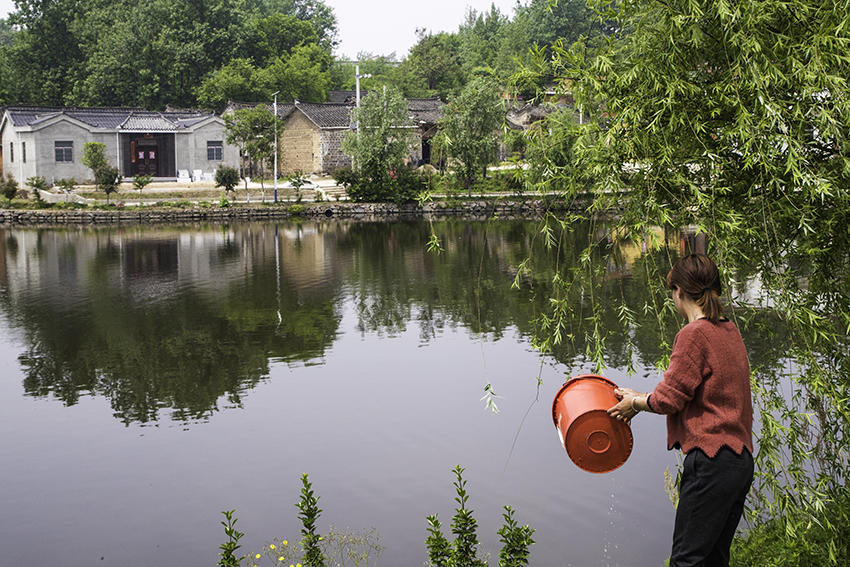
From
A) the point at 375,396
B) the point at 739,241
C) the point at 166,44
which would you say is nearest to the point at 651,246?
the point at 739,241

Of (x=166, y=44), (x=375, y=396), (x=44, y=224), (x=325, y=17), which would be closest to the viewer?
(x=375, y=396)

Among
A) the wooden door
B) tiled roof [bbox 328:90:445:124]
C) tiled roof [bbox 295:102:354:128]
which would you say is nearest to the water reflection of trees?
the wooden door

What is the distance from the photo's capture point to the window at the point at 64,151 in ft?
181

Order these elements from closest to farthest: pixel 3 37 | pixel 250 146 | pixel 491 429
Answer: pixel 491 429, pixel 250 146, pixel 3 37

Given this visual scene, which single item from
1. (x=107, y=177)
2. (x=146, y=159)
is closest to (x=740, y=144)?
(x=107, y=177)

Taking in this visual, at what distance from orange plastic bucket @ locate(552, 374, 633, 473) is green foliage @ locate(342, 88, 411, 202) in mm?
47703

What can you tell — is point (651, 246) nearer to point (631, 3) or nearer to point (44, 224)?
point (631, 3)

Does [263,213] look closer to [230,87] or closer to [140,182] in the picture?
[140,182]

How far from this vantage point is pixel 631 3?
18.5ft

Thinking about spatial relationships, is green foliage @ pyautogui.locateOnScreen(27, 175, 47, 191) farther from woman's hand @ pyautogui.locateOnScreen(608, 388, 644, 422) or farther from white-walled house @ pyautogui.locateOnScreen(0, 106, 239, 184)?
woman's hand @ pyautogui.locateOnScreen(608, 388, 644, 422)

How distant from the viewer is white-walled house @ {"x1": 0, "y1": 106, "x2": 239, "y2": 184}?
54.8 metres

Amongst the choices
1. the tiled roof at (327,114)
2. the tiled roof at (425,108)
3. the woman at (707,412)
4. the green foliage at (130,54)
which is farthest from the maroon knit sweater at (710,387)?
the green foliage at (130,54)

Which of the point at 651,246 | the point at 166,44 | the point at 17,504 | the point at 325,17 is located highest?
the point at 325,17

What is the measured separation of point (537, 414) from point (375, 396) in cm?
260
